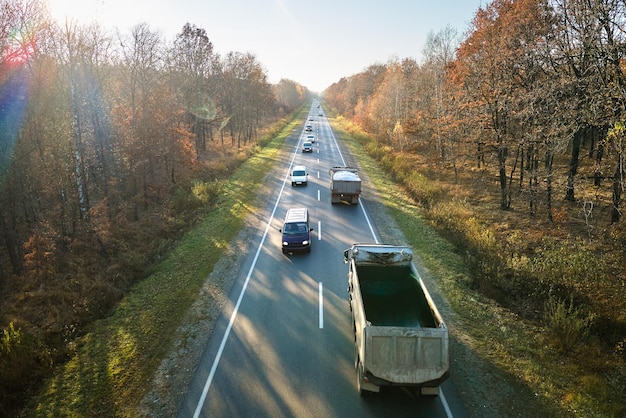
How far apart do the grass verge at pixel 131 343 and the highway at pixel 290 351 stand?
1.55 metres

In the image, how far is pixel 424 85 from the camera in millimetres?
42969

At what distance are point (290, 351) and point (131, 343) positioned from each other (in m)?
5.01

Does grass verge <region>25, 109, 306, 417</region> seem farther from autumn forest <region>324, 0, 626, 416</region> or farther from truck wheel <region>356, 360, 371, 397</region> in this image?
autumn forest <region>324, 0, 626, 416</region>

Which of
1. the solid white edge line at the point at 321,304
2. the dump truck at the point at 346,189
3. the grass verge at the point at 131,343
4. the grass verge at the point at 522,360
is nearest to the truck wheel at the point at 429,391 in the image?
the grass verge at the point at 522,360

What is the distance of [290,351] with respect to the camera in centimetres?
1084

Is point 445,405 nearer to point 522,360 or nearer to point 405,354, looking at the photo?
point 405,354

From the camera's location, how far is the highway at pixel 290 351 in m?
8.72

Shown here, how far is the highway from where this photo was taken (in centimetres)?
872

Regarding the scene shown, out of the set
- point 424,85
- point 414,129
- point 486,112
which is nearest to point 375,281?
point 486,112

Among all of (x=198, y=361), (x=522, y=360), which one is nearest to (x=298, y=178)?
(x=198, y=361)

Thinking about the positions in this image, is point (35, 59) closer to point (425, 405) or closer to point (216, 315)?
point (216, 315)

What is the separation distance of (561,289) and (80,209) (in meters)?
24.7

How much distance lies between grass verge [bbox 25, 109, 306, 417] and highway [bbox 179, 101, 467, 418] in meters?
1.55

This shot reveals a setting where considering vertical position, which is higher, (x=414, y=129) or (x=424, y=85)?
(x=424, y=85)
